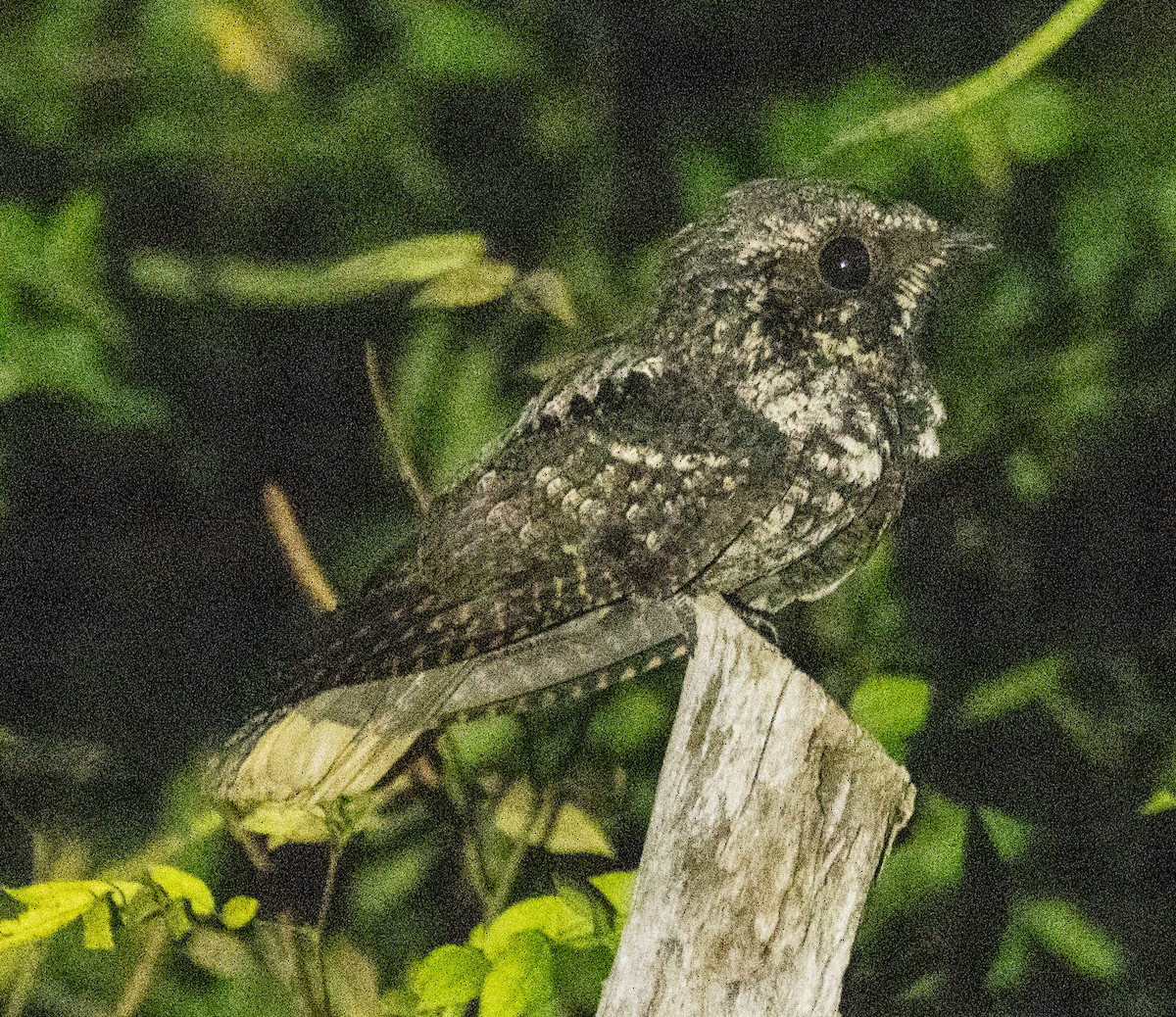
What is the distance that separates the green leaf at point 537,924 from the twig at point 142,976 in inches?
15.9

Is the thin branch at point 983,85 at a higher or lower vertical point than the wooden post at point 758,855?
higher

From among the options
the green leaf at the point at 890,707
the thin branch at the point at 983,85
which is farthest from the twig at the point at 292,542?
the thin branch at the point at 983,85

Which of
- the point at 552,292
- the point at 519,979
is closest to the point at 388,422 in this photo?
the point at 552,292

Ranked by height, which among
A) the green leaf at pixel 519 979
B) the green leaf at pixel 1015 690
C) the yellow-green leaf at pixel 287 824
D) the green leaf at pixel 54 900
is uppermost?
the green leaf at pixel 54 900

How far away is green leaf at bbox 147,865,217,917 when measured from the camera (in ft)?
3.47

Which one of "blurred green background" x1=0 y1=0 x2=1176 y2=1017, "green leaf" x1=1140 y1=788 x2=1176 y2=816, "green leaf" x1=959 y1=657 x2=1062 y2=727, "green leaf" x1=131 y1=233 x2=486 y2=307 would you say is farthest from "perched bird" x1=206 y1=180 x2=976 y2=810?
"green leaf" x1=1140 y1=788 x2=1176 y2=816

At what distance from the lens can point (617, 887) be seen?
41.0 inches

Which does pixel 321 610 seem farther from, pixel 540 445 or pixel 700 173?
pixel 700 173

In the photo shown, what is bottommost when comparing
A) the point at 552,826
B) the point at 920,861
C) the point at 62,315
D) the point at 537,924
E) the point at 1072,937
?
the point at 1072,937

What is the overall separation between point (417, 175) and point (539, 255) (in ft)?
0.54

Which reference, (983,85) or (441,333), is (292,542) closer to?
(441,333)

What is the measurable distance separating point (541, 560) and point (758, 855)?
1.05 feet

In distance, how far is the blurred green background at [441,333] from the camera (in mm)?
1061

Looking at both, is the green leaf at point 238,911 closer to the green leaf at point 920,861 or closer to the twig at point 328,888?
the twig at point 328,888
